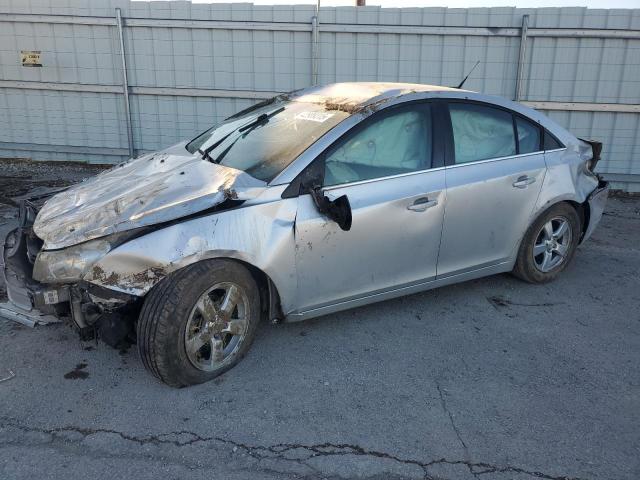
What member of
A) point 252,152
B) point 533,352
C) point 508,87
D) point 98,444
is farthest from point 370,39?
point 98,444

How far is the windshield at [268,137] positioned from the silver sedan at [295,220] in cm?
2

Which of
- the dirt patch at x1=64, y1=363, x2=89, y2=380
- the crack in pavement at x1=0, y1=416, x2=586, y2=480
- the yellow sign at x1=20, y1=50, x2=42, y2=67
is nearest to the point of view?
the crack in pavement at x1=0, y1=416, x2=586, y2=480

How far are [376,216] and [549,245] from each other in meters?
1.90

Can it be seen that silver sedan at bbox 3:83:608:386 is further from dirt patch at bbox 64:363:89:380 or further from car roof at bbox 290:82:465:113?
dirt patch at bbox 64:363:89:380

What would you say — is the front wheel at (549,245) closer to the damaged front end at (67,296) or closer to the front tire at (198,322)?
the front tire at (198,322)

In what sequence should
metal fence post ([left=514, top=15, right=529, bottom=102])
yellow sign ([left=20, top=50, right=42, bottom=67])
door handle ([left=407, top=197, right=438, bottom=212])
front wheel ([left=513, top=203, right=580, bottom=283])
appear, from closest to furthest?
door handle ([left=407, top=197, right=438, bottom=212]) → front wheel ([left=513, top=203, right=580, bottom=283]) → metal fence post ([left=514, top=15, right=529, bottom=102]) → yellow sign ([left=20, top=50, right=42, bottom=67])

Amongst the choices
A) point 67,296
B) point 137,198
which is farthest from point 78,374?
point 137,198

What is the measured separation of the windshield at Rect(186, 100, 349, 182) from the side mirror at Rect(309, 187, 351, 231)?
0.29 m

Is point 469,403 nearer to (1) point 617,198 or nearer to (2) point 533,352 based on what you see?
(2) point 533,352

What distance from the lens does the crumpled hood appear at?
10.5ft

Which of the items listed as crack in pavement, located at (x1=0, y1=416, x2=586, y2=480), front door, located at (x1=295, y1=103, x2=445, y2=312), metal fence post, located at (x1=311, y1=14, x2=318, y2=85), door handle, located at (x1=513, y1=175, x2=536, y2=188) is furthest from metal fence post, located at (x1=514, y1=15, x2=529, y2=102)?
crack in pavement, located at (x1=0, y1=416, x2=586, y2=480)

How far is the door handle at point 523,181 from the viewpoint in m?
4.37

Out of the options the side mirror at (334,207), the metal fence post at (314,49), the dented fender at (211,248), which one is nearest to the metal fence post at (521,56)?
the metal fence post at (314,49)

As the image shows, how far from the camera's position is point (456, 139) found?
4152mm
